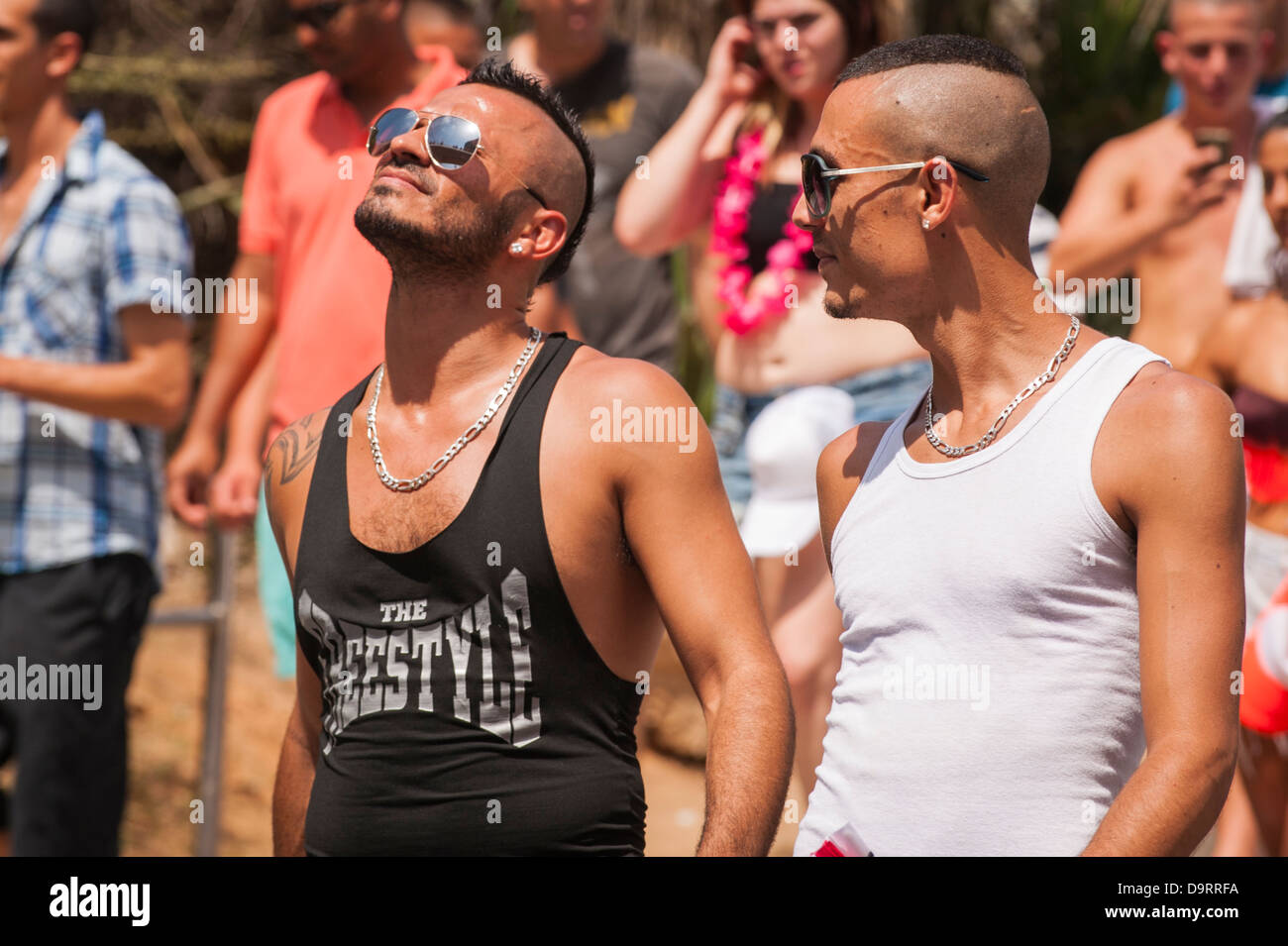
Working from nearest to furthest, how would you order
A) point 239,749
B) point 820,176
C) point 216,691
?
point 820,176, point 216,691, point 239,749

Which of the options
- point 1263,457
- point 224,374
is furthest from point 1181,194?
point 224,374

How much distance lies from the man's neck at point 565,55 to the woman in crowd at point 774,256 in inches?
26.7

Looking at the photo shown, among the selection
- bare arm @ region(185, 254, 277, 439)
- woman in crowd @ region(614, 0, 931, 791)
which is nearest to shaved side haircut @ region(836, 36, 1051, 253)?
woman in crowd @ region(614, 0, 931, 791)

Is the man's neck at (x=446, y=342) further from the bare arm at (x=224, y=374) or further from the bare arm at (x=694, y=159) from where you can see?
the bare arm at (x=224, y=374)

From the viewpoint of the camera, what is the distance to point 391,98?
173 inches

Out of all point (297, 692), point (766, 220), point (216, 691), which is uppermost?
point (766, 220)

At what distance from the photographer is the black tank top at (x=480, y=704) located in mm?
2418

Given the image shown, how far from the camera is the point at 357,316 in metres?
4.11

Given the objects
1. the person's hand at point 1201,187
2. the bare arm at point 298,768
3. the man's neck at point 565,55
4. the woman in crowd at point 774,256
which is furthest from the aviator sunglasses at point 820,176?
the man's neck at point 565,55

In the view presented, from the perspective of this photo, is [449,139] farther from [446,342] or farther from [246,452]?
[246,452]

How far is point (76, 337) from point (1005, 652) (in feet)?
9.63

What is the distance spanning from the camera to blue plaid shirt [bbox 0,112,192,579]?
13.8 feet
